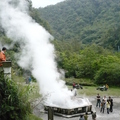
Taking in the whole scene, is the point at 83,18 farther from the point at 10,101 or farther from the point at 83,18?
the point at 10,101

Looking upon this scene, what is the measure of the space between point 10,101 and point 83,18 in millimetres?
97295

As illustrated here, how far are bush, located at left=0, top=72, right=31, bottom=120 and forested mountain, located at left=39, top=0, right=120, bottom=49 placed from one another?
239 feet

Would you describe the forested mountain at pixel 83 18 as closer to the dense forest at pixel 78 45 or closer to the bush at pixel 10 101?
the dense forest at pixel 78 45

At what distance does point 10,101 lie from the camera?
31.7 feet

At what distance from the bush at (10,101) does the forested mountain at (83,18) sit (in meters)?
72.9

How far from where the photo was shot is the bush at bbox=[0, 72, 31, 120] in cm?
955

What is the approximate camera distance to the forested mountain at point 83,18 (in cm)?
9225

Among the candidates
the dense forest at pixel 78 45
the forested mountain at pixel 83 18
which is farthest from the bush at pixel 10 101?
the forested mountain at pixel 83 18

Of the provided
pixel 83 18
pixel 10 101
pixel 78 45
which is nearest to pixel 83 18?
pixel 83 18

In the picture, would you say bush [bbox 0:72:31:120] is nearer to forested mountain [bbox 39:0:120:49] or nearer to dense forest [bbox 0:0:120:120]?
dense forest [bbox 0:0:120:120]

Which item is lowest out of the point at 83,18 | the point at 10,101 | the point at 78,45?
the point at 10,101

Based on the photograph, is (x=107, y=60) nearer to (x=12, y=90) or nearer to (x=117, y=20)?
(x=12, y=90)

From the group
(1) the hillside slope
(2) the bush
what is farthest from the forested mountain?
(2) the bush

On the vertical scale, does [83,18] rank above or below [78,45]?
above
